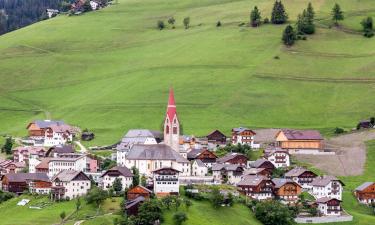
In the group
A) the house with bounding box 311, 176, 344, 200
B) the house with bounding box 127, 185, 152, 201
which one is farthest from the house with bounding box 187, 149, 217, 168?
the house with bounding box 127, 185, 152, 201

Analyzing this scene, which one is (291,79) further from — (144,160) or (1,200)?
(1,200)

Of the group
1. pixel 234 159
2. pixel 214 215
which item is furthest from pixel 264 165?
pixel 214 215

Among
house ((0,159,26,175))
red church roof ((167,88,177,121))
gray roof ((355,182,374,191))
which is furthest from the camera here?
red church roof ((167,88,177,121))

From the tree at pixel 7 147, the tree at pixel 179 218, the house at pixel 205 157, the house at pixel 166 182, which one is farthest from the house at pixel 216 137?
the tree at pixel 179 218

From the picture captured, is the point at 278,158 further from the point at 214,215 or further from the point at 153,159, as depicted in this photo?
the point at 214,215

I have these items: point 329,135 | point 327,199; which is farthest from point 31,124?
point 327,199

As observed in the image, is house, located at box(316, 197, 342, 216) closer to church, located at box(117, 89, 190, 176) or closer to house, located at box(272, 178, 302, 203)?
house, located at box(272, 178, 302, 203)
